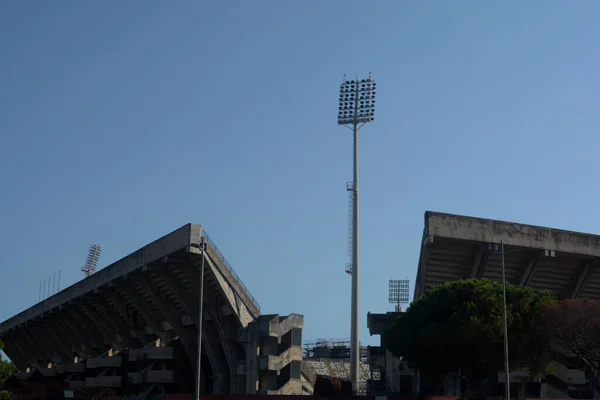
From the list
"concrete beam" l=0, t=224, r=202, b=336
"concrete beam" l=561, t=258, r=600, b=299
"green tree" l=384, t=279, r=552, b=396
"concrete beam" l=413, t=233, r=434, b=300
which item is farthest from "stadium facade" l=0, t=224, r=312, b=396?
"concrete beam" l=561, t=258, r=600, b=299

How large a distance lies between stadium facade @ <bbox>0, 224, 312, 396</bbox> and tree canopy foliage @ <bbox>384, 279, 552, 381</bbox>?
36.5 ft

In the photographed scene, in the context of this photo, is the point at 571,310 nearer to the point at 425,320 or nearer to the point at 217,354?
the point at 425,320

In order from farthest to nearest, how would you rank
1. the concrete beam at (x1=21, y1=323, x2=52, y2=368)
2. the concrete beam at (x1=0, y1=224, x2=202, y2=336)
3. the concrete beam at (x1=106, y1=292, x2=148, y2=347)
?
the concrete beam at (x1=21, y1=323, x2=52, y2=368) < the concrete beam at (x1=106, y1=292, x2=148, y2=347) < the concrete beam at (x1=0, y1=224, x2=202, y2=336)

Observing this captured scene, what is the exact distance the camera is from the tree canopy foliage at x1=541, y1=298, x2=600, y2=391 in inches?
1650

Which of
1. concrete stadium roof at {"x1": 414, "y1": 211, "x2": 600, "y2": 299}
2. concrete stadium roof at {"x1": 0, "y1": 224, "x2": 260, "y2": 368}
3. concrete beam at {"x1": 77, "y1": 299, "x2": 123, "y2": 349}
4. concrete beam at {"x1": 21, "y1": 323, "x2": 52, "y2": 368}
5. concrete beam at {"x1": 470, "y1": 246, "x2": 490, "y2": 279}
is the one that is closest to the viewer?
concrete stadium roof at {"x1": 414, "y1": 211, "x2": 600, "y2": 299}

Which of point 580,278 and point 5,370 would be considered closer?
point 580,278

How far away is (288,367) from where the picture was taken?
5438 cm

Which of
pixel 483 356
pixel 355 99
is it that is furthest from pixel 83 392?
pixel 483 356

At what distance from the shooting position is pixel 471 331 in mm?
42312

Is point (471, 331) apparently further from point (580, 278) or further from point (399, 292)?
point (399, 292)

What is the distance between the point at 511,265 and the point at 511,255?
1.28 m

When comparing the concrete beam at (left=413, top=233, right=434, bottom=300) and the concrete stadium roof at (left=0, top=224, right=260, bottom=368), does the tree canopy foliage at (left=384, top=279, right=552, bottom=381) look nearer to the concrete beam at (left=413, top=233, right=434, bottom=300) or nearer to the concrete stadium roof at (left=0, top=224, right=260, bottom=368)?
the concrete beam at (left=413, top=233, right=434, bottom=300)

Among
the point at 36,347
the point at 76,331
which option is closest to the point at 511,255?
the point at 76,331

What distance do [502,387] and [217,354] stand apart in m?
21.5
